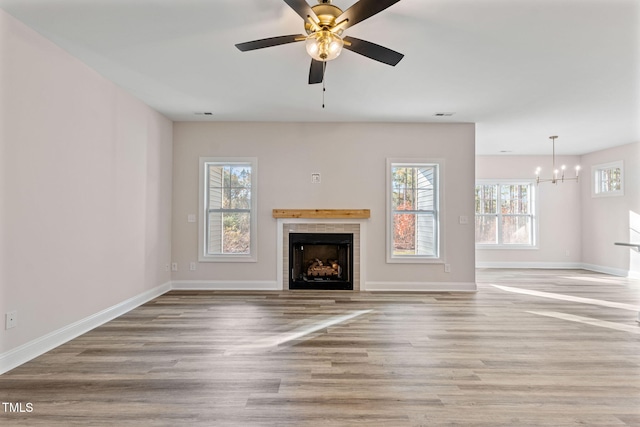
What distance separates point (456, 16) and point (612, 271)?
7.17m

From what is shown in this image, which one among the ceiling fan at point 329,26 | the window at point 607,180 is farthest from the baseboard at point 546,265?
the ceiling fan at point 329,26

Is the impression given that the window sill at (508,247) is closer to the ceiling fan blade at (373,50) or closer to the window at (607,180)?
the window at (607,180)

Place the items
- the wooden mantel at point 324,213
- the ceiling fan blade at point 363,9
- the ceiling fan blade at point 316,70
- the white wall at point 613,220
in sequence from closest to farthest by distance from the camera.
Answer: the ceiling fan blade at point 363,9 < the ceiling fan blade at point 316,70 < the wooden mantel at point 324,213 < the white wall at point 613,220

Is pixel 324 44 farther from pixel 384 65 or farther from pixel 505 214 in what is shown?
pixel 505 214

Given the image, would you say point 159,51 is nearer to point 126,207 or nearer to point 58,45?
point 58,45

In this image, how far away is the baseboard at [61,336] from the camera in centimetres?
243

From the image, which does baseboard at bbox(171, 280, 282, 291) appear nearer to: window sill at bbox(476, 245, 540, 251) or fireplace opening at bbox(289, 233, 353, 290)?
fireplace opening at bbox(289, 233, 353, 290)

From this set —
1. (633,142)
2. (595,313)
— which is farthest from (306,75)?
(633,142)

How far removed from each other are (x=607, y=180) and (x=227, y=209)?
7791 mm

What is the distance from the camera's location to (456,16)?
2428mm

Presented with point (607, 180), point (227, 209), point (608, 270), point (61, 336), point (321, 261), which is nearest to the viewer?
point (61, 336)

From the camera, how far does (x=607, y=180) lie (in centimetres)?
705

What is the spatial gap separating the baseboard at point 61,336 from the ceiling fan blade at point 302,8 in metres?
3.09

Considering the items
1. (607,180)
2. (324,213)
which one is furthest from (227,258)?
(607,180)
